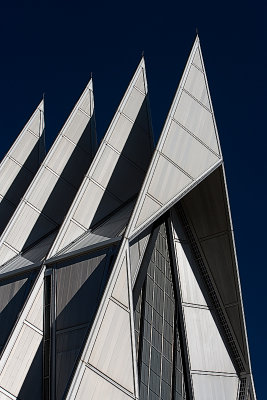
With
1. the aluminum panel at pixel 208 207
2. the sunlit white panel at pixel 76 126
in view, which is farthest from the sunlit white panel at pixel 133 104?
the aluminum panel at pixel 208 207

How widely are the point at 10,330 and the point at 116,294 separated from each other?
3814 millimetres

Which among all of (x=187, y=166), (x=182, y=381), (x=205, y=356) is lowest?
(x=182, y=381)

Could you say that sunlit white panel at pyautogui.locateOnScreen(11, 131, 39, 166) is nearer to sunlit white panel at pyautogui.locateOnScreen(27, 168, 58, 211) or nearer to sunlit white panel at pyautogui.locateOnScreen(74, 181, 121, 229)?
sunlit white panel at pyautogui.locateOnScreen(27, 168, 58, 211)

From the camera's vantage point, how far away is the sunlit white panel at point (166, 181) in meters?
22.4

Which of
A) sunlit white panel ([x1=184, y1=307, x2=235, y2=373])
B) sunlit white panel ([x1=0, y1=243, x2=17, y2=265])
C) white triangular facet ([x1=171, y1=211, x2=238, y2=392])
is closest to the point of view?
sunlit white panel ([x1=0, y1=243, x2=17, y2=265])

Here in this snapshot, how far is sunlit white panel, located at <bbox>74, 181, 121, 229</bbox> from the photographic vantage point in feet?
74.9

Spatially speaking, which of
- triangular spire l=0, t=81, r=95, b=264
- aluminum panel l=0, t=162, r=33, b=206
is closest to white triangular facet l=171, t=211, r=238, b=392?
triangular spire l=0, t=81, r=95, b=264

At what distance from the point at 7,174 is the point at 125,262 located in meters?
12.7

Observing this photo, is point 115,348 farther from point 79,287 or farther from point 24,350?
point 24,350

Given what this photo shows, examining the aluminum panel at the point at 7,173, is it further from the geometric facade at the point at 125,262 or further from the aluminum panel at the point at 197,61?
the aluminum panel at the point at 197,61

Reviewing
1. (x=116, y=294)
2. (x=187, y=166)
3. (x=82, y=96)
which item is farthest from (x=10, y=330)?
(x=82, y=96)

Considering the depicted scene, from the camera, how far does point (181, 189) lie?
2364 centimetres

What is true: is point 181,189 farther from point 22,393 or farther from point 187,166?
point 22,393

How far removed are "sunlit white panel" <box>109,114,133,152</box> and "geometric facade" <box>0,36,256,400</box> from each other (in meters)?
0.07
